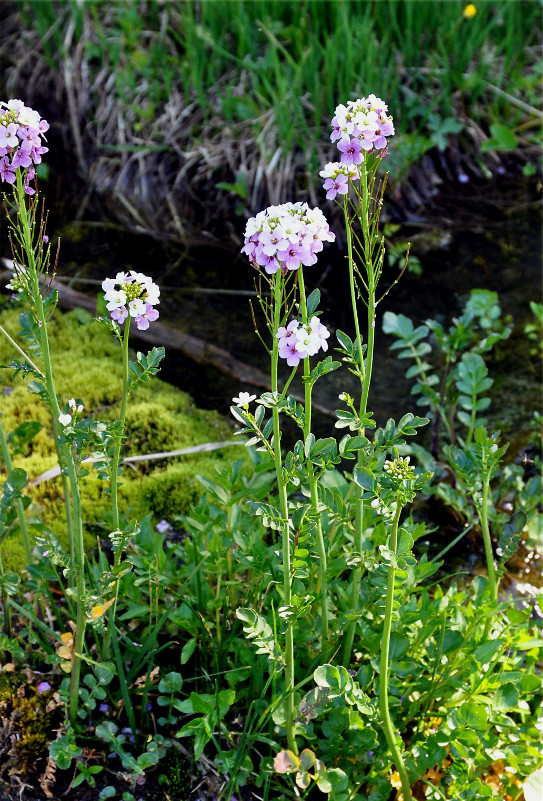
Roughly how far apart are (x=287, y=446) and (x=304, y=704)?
53.5 inches

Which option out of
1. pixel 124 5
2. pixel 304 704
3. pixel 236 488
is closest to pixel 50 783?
pixel 304 704

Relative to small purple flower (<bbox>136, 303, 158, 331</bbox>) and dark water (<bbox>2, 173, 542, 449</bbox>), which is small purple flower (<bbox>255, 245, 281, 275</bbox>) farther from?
dark water (<bbox>2, 173, 542, 449</bbox>)

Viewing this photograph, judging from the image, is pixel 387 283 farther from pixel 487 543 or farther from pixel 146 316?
pixel 146 316

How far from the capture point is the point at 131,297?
1488 millimetres

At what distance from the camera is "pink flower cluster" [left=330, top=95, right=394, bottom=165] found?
1.42m

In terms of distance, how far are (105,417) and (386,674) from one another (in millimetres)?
1700

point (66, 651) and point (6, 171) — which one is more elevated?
point (6, 171)

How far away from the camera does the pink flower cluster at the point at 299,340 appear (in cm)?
136

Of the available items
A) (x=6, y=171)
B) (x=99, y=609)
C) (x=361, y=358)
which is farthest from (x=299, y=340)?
(x=99, y=609)

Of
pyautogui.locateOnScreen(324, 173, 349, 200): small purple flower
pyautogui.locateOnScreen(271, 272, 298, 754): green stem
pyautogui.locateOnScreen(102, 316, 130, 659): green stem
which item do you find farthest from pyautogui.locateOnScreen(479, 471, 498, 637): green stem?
pyautogui.locateOnScreen(102, 316, 130, 659): green stem

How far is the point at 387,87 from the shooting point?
4.15m

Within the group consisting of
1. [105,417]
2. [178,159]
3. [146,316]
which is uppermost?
[146,316]

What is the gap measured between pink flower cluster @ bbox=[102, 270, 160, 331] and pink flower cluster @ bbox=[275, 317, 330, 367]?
27 cm

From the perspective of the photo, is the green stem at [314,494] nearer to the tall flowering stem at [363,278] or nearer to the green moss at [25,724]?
the tall flowering stem at [363,278]
